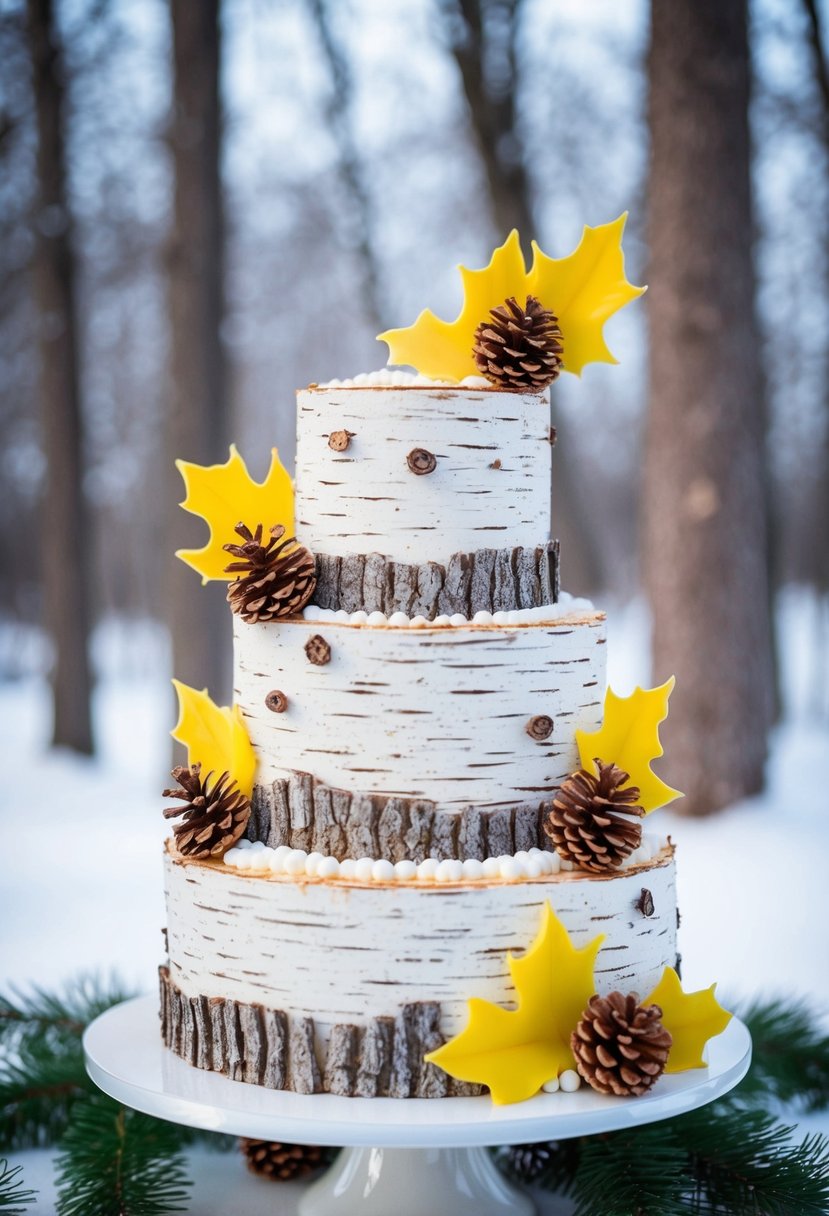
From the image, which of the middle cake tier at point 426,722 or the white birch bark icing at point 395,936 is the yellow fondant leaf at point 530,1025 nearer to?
the white birch bark icing at point 395,936

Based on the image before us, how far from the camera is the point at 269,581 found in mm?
1923

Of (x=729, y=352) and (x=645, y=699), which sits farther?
(x=729, y=352)

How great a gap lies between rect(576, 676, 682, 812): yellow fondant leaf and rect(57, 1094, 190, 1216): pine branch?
3.16 feet

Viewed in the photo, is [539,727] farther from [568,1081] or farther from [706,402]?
[706,402]

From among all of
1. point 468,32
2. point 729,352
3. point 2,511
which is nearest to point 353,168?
point 468,32

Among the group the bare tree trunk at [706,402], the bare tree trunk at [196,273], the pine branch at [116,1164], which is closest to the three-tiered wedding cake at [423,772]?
the pine branch at [116,1164]

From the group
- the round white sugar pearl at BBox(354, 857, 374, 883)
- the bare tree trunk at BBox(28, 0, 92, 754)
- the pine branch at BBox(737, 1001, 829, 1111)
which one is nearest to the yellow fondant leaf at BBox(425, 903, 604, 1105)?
the round white sugar pearl at BBox(354, 857, 374, 883)

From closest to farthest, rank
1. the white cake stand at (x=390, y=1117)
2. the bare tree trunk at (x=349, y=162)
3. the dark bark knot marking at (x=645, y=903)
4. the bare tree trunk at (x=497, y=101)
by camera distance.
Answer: the white cake stand at (x=390, y=1117) < the dark bark knot marking at (x=645, y=903) < the bare tree trunk at (x=497, y=101) < the bare tree trunk at (x=349, y=162)

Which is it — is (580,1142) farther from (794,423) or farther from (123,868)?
(794,423)

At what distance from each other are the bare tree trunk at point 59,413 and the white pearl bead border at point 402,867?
6240mm

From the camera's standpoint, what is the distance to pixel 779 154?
24.4ft

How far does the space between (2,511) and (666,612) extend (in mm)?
9223

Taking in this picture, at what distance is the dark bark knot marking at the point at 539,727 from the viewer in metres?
1.88

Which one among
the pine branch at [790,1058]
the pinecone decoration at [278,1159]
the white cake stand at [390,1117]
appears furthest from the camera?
the pine branch at [790,1058]
